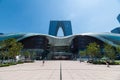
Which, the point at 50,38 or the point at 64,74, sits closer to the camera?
the point at 64,74

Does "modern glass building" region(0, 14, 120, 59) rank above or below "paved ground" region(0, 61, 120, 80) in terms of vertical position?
above

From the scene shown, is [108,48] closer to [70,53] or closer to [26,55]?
[26,55]

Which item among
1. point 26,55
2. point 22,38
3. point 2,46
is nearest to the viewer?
point 2,46

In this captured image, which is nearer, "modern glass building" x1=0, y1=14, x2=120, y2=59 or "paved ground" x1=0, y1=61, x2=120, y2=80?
"paved ground" x1=0, y1=61, x2=120, y2=80

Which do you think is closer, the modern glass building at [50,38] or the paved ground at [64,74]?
the paved ground at [64,74]

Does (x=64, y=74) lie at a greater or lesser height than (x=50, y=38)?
lesser

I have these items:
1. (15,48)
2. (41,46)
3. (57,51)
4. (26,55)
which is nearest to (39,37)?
(41,46)

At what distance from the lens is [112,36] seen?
171250 millimetres

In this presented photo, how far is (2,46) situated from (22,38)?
94.8m

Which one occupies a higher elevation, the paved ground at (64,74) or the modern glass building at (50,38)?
the modern glass building at (50,38)

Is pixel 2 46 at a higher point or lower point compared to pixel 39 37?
lower

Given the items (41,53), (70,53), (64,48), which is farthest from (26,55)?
(64,48)

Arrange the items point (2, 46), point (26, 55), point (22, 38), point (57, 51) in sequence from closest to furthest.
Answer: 1. point (2, 46)
2. point (26, 55)
3. point (22, 38)
4. point (57, 51)

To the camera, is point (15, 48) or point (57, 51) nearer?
point (15, 48)
